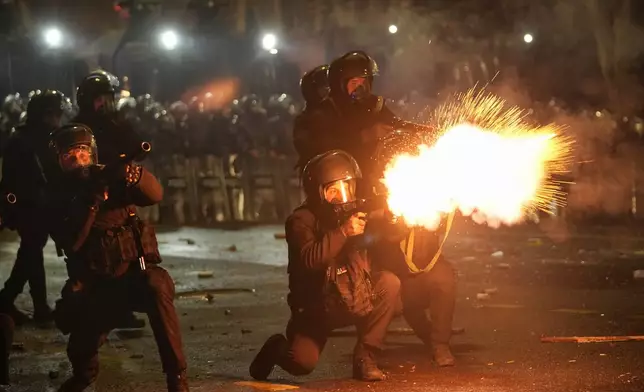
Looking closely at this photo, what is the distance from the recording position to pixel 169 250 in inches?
677

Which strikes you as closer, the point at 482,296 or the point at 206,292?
the point at 482,296

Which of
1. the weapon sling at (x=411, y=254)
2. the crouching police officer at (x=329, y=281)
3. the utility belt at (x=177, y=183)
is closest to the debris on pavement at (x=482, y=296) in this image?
the weapon sling at (x=411, y=254)

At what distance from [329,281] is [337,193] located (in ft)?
1.99

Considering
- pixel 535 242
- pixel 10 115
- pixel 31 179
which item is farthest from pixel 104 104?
pixel 10 115

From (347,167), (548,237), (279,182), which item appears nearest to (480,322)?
(347,167)

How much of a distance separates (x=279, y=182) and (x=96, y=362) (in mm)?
13738

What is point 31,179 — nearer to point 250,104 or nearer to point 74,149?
point 74,149

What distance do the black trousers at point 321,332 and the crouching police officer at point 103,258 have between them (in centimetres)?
95

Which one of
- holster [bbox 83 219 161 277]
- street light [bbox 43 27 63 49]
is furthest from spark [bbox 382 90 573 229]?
street light [bbox 43 27 63 49]

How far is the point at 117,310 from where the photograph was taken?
294 inches

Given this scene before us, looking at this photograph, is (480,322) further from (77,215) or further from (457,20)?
(457,20)

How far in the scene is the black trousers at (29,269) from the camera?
11.1 metres

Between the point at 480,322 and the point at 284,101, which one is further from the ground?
the point at 284,101

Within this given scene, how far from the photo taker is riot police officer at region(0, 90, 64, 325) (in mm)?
11086
